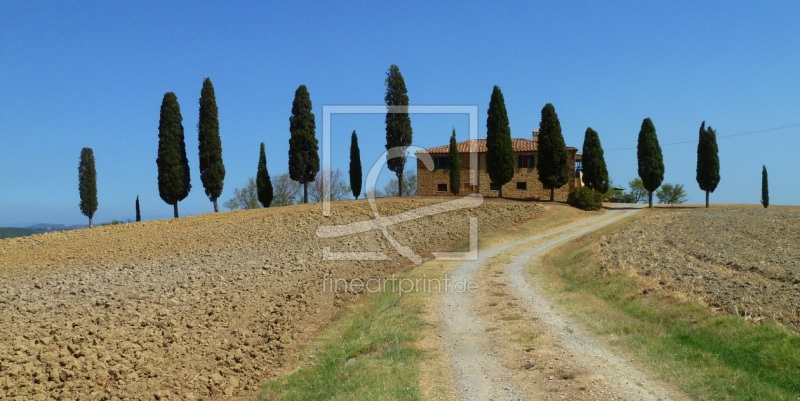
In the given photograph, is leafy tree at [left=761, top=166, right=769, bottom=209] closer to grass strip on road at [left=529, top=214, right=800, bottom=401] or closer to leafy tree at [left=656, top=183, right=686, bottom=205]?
leafy tree at [left=656, top=183, right=686, bottom=205]

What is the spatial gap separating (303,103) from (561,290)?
136ft

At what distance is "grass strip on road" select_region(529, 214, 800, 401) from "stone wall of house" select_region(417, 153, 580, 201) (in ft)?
141

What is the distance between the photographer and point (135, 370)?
13.3 meters

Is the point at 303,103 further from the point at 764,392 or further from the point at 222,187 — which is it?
the point at 764,392

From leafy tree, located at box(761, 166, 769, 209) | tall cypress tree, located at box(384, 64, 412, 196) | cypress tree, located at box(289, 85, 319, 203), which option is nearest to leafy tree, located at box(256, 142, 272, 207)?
cypress tree, located at box(289, 85, 319, 203)

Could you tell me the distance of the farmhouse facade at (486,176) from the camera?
64.0 meters

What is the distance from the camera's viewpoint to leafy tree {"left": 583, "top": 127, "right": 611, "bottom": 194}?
196ft

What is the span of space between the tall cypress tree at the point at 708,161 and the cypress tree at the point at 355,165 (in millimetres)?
36132

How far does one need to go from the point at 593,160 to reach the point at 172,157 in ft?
131

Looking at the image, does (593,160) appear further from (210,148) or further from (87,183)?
(87,183)

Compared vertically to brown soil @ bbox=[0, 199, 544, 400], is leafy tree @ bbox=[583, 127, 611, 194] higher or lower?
higher

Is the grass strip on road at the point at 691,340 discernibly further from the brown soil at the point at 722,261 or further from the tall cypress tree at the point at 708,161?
the tall cypress tree at the point at 708,161

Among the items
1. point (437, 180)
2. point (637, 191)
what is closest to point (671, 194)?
point (637, 191)

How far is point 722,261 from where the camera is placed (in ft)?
77.5
